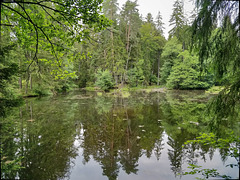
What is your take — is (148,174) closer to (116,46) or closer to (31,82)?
(31,82)

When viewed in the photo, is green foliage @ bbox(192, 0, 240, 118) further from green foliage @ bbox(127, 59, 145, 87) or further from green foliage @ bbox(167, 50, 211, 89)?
green foliage @ bbox(127, 59, 145, 87)

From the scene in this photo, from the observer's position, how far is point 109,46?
2748 cm

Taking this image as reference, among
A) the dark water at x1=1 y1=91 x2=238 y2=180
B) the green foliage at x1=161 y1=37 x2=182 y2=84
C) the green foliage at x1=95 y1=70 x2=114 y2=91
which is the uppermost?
the green foliage at x1=161 y1=37 x2=182 y2=84

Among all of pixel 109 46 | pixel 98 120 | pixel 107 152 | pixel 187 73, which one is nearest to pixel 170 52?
pixel 187 73

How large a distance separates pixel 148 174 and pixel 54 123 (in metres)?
6.05

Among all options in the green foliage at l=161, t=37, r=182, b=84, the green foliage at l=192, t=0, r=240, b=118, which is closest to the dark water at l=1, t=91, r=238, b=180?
the green foliage at l=192, t=0, r=240, b=118

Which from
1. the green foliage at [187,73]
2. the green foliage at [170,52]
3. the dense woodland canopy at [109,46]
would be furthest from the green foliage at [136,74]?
the green foliage at [187,73]

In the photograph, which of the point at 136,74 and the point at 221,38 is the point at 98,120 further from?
the point at 136,74

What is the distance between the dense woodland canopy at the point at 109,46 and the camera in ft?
10.1

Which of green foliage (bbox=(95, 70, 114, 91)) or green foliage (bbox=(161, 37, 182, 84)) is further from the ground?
green foliage (bbox=(161, 37, 182, 84))

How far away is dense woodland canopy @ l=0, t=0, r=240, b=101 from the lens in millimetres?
3076

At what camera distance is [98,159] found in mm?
4863

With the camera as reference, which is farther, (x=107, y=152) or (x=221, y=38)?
(x=107, y=152)

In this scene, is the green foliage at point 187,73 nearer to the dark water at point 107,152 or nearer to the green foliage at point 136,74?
the green foliage at point 136,74
